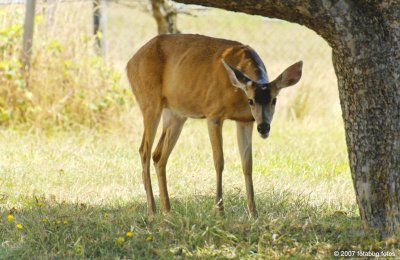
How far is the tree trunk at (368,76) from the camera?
5.54 meters

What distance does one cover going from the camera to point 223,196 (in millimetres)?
7488

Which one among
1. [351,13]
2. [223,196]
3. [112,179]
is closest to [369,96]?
[351,13]

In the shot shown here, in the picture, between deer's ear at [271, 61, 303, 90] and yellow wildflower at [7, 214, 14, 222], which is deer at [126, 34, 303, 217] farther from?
yellow wildflower at [7, 214, 14, 222]

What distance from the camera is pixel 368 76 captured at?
560cm

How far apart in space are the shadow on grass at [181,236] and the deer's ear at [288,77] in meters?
0.99

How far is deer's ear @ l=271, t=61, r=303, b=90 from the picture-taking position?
6.63m

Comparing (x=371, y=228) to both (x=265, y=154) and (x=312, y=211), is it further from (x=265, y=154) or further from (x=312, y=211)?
(x=265, y=154)

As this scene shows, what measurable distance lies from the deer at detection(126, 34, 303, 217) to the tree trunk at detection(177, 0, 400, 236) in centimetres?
106

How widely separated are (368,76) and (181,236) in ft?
5.26

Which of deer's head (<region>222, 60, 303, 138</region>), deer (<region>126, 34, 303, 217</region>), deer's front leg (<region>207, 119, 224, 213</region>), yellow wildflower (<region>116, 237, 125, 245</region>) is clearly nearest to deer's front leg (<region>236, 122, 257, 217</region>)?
deer (<region>126, 34, 303, 217</region>)

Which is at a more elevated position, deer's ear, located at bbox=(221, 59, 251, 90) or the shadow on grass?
deer's ear, located at bbox=(221, 59, 251, 90)

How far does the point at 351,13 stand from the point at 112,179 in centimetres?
353

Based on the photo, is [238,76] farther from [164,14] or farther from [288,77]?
[164,14]

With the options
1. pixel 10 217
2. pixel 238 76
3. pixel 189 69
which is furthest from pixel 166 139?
pixel 10 217
